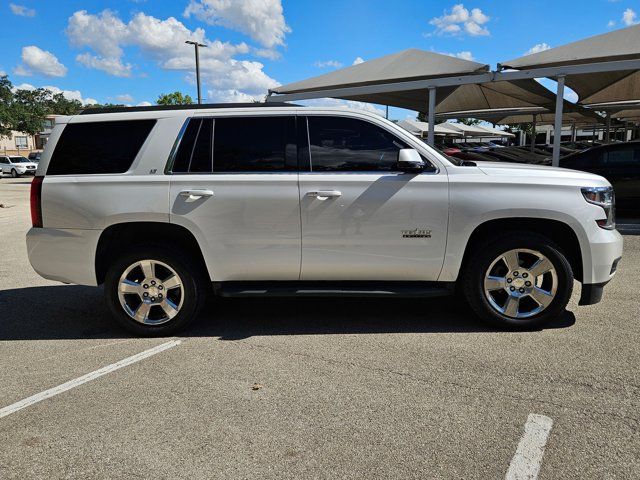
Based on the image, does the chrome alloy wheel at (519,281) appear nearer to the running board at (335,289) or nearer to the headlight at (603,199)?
the running board at (335,289)

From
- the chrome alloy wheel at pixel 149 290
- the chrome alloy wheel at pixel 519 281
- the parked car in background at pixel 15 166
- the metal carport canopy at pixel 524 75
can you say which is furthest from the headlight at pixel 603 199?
the parked car in background at pixel 15 166

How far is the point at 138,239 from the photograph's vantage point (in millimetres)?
4574

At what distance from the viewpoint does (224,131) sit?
4422 mm

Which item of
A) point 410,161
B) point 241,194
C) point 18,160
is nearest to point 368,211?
point 410,161

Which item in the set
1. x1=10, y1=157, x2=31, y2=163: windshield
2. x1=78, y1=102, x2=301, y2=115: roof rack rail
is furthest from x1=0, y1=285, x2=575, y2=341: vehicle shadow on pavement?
x1=10, y1=157, x2=31, y2=163: windshield

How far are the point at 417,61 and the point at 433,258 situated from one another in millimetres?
9651

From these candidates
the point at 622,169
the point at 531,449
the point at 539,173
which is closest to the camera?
the point at 531,449

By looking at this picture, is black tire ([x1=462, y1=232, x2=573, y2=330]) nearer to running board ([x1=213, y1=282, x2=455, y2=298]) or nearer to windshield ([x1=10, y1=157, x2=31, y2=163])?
running board ([x1=213, y1=282, x2=455, y2=298])

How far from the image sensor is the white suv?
4246 mm

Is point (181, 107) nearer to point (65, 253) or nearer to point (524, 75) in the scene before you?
point (65, 253)

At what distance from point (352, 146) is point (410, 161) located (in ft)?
1.82

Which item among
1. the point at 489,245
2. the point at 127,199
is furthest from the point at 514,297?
the point at 127,199

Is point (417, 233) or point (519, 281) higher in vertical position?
point (417, 233)

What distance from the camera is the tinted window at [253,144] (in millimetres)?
4367
